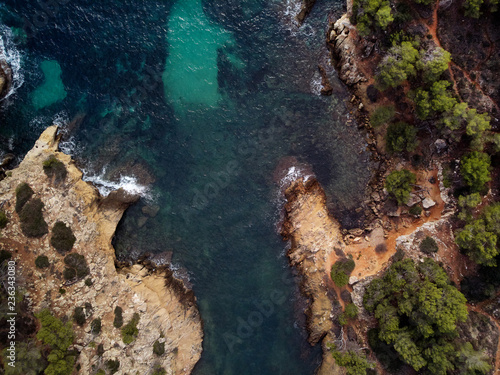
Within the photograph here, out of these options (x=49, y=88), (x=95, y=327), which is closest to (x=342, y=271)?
(x=95, y=327)

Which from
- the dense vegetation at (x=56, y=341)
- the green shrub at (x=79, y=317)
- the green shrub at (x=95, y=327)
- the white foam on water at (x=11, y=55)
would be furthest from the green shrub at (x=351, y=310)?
the white foam on water at (x=11, y=55)

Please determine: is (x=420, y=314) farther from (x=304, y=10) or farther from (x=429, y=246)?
(x=304, y=10)

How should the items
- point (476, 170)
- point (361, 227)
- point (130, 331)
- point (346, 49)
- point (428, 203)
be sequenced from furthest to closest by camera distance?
point (361, 227), point (346, 49), point (428, 203), point (130, 331), point (476, 170)

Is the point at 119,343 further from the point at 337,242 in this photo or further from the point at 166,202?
the point at 337,242

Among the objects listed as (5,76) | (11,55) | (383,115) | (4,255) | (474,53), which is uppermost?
(474,53)

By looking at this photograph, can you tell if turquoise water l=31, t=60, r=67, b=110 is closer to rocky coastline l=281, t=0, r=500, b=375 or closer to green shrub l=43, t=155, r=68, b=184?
green shrub l=43, t=155, r=68, b=184

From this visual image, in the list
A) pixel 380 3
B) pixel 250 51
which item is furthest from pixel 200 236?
pixel 380 3

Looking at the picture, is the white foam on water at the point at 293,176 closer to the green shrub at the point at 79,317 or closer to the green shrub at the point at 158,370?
the green shrub at the point at 158,370

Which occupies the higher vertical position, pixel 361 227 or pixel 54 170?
pixel 361 227
